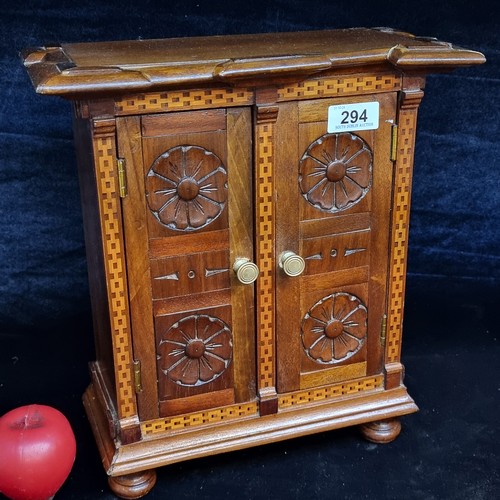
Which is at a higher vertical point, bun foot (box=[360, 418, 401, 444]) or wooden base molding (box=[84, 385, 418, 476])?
wooden base molding (box=[84, 385, 418, 476])

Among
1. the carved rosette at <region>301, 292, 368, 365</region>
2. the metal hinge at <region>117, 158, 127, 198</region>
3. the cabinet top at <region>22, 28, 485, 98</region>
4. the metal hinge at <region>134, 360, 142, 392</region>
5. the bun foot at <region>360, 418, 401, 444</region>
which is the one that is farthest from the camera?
the bun foot at <region>360, 418, 401, 444</region>

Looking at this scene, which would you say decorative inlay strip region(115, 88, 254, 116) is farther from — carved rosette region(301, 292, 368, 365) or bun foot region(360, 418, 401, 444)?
bun foot region(360, 418, 401, 444)

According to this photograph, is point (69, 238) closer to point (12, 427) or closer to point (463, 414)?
point (12, 427)

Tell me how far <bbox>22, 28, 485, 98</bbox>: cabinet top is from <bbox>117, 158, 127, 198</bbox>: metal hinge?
181 mm

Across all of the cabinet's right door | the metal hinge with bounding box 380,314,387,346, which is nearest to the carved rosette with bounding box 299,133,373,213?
the cabinet's right door

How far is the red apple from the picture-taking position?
235 centimetres

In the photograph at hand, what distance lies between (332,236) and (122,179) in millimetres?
597

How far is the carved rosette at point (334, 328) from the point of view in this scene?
2598 millimetres

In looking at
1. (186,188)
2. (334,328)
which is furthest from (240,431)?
(186,188)

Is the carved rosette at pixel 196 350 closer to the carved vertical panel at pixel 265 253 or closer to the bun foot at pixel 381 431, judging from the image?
the carved vertical panel at pixel 265 253

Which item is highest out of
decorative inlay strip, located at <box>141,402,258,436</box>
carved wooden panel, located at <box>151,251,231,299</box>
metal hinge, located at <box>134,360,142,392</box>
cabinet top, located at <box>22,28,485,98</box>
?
cabinet top, located at <box>22,28,485,98</box>

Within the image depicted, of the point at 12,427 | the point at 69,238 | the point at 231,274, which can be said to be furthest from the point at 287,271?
the point at 69,238

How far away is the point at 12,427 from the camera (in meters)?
2.40

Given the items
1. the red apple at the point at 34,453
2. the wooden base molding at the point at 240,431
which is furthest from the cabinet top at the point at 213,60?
the wooden base molding at the point at 240,431
